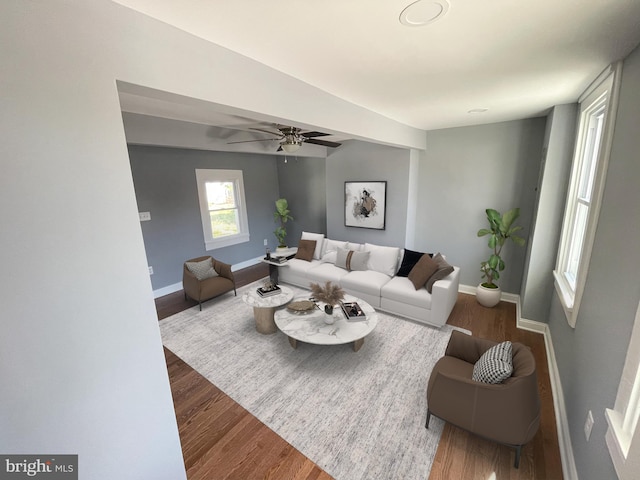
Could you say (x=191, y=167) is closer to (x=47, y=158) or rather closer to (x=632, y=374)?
(x=47, y=158)

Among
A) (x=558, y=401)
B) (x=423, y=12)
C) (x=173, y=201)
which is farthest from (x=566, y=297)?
(x=173, y=201)

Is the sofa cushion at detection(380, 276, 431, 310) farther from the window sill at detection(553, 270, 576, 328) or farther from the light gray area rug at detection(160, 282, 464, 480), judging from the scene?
the window sill at detection(553, 270, 576, 328)

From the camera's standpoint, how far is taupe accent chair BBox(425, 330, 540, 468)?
1.61m

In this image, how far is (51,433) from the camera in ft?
3.21

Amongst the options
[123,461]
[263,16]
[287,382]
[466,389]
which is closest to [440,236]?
[466,389]

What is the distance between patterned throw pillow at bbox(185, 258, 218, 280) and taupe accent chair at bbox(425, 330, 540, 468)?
3429 mm

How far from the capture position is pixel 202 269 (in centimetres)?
403

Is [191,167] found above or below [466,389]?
above

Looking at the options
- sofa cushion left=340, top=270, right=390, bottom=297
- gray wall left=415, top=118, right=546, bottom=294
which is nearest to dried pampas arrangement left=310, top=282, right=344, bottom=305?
sofa cushion left=340, top=270, right=390, bottom=297

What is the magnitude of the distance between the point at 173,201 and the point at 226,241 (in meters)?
1.28

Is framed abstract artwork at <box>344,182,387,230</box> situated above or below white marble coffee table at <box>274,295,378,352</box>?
above

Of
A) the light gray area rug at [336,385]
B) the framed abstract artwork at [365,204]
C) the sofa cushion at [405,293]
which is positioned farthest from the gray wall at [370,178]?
the light gray area rug at [336,385]

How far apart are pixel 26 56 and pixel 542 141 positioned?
15.5ft

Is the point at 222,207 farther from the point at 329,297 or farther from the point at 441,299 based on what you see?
the point at 441,299
